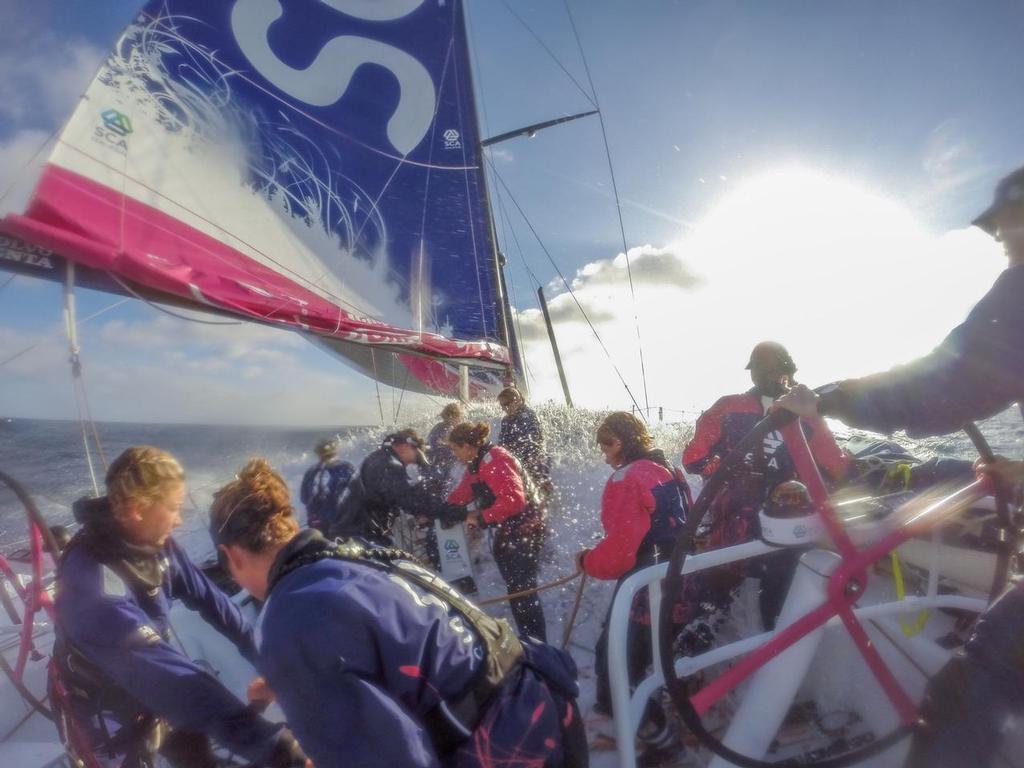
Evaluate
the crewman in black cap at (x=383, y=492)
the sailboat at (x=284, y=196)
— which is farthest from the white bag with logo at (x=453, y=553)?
the sailboat at (x=284, y=196)

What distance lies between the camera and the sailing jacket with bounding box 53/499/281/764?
5.16 ft

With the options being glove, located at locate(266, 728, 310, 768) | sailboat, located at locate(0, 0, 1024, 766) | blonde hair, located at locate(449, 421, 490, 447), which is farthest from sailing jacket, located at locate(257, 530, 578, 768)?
blonde hair, located at locate(449, 421, 490, 447)

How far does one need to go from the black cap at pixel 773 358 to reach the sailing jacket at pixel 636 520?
0.97 metres

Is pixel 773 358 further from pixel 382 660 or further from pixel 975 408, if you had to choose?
pixel 382 660

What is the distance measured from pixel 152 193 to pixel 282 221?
127cm

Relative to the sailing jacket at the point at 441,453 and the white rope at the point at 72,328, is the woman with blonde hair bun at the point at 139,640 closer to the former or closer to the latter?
the white rope at the point at 72,328

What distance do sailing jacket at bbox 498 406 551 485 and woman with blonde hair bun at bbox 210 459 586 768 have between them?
3522mm

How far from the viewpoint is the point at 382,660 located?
1105 millimetres

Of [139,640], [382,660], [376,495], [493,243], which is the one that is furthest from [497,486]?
[493,243]

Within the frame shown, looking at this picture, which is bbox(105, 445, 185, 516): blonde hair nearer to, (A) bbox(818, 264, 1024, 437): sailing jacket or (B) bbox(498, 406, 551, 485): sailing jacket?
(A) bbox(818, 264, 1024, 437): sailing jacket

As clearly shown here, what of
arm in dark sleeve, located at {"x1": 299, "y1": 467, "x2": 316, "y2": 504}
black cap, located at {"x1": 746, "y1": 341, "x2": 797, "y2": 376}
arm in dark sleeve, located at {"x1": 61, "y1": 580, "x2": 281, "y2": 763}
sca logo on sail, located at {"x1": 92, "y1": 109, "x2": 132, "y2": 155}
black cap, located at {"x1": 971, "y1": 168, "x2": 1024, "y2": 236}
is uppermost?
sca logo on sail, located at {"x1": 92, "y1": 109, "x2": 132, "y2": 155}

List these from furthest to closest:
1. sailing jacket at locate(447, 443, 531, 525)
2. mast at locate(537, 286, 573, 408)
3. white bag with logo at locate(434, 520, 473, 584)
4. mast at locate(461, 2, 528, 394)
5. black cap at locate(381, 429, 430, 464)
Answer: mast at locate(537, 286, 573, 408)
mast at locate(461, 2, 528, 394)
white bag with logo at locate(434, 520, 473, 584)
black cap at locate(381, 429, 430, 464)
sailing jacket at locate(447, 443, 531, 525)

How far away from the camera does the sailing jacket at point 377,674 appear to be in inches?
40.9

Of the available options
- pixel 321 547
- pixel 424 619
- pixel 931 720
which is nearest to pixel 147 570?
pixel 321 547
